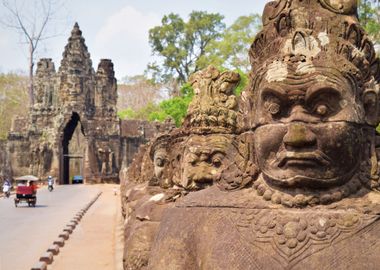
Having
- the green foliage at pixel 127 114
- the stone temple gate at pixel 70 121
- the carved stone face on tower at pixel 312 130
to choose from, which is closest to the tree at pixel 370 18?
the carved stone face on tower at pixel 312 130

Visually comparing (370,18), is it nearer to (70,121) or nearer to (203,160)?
(203,160)

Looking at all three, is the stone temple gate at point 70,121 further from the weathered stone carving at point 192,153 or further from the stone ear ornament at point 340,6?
the stone ear ornament at point 340,6

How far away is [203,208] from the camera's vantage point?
3230 mm

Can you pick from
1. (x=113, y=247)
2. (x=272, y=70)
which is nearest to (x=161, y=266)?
(x=272, y=70)

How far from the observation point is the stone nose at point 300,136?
2.90 meters

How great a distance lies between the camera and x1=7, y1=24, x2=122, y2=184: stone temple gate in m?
40.3

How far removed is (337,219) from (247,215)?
44cm

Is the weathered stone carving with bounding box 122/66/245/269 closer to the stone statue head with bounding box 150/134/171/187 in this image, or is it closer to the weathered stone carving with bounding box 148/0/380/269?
the stone statue head with bounding box 150/134/171/187

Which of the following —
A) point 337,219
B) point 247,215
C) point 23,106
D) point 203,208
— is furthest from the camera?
point 23,106

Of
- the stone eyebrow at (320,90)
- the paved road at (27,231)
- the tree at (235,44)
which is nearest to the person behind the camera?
the stone eyebrow at (320,90)

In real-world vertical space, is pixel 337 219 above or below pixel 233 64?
below

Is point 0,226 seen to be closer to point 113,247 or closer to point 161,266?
point 113,247

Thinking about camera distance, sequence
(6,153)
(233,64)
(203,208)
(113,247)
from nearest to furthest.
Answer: (203,208) → (113,247) → (233,64) → (6,153)

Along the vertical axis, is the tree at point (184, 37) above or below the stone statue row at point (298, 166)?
above
